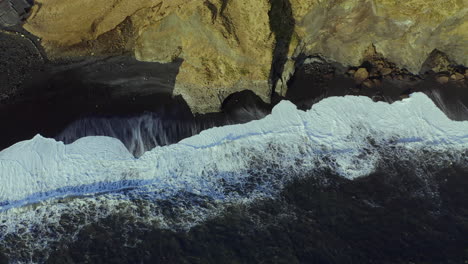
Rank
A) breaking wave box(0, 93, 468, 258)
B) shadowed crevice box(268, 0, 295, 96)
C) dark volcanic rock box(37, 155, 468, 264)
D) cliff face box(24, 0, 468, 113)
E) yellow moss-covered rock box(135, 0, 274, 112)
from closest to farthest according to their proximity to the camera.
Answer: dark volcanic rock box(37, 155, 468, 264) → breaking wave box(0, 93, 468, 258) → yellow moss-covered rock box(135, 0, 274, 112) → cliff face box(24, 0, 468, 113) → shadowed crevice box(268, 0, 295, 96)

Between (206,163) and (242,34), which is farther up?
(242,34)

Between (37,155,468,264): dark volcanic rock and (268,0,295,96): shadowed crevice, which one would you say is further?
(268,0,295,96): shadowed crevice

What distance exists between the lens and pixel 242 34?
1961cm

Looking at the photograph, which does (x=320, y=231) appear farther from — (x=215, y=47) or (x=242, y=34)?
(x=215, y=47)

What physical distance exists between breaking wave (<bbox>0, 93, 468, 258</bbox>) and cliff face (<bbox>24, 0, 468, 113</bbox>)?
8.49 ft

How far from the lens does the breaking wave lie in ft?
55.8

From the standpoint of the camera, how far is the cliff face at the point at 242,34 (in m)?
19.7

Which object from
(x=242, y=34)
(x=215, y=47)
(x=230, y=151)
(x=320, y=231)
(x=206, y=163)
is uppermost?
(x=242, y=34)

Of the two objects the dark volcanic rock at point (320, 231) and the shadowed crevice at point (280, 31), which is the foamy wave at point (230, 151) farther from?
the shadowed crevice at point (280, 31)

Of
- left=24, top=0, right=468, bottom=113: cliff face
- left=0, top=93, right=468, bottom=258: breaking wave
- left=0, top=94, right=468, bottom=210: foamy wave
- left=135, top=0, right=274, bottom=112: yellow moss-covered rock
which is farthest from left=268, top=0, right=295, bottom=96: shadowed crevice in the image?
left=0, top=93, right=468, bottom=258: breaking wave

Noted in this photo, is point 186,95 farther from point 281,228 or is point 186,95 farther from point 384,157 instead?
point 384,157

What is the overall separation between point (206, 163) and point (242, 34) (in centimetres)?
676

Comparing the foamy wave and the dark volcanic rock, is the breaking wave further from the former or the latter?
the dark volcanic rock

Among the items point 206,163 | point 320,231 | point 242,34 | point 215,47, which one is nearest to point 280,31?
point 242,34
